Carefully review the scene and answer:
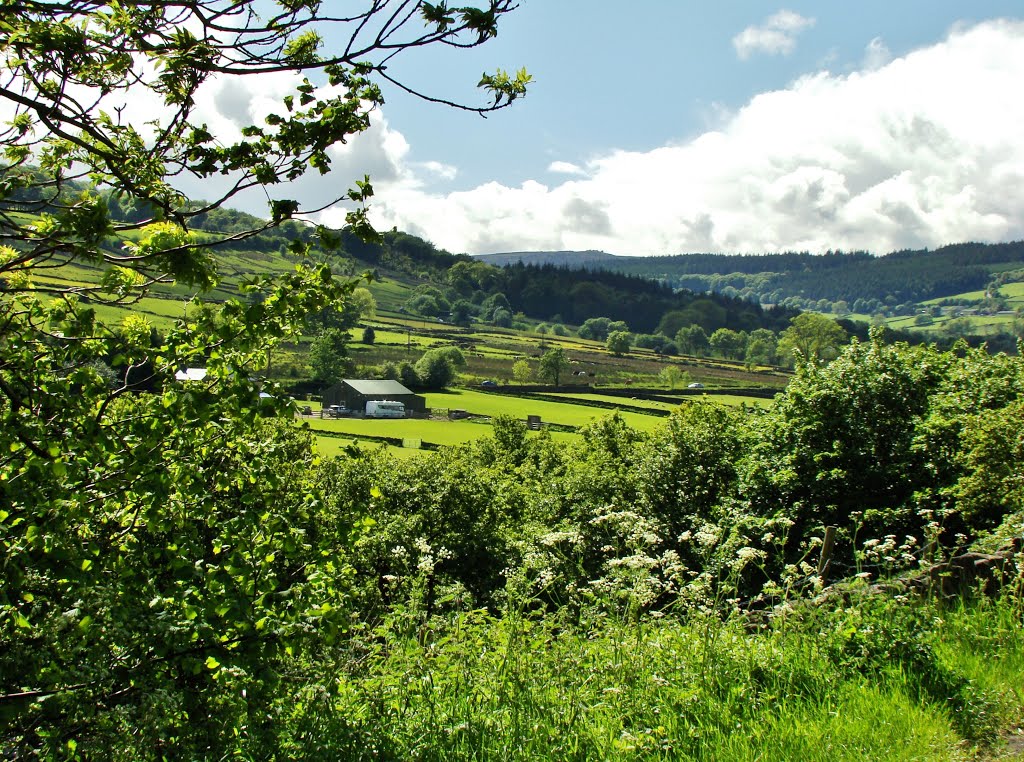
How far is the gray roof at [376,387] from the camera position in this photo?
101750 millimetres

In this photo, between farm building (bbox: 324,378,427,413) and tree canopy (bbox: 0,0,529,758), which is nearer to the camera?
tree canopy (bbox: 0,0,529,758)

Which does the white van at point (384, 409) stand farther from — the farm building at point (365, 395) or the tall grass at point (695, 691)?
the tall grass at point (695, 691)

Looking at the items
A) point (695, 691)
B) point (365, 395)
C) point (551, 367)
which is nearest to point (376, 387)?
point (365, 395)

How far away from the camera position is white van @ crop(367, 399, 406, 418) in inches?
3762

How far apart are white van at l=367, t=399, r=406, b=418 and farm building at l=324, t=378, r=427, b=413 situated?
1.60m

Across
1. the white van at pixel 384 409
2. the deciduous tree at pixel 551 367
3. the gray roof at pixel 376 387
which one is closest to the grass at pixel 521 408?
the gray roof at pixel 376 387

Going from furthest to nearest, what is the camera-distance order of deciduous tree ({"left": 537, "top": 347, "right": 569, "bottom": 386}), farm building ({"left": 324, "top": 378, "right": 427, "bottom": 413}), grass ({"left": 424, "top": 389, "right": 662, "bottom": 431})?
1. deciduous tree ({"left": 537, "top": 347, "right": 569, "bottom": 386})
2. farm building ({"left": 324, "top": 378, "right": 427, "bottom": 413})
3. grass ({"left": 424, "top": 389, "right": 662, "bottom": 431})

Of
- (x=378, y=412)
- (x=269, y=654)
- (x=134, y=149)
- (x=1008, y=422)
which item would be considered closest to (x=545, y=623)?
(x=269, y=654)

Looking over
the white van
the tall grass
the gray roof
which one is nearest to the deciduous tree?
the gray roof

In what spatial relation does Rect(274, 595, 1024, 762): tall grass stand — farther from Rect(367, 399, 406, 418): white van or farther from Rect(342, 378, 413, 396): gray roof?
Rect(342, 378, 413, 396): gray roof

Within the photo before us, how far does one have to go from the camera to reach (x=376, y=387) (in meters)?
104

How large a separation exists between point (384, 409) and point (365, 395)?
5.70m

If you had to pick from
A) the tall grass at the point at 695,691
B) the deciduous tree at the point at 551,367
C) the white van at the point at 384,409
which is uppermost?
the tall grass at the point at 695,691

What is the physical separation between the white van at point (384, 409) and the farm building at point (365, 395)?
5.24ft
